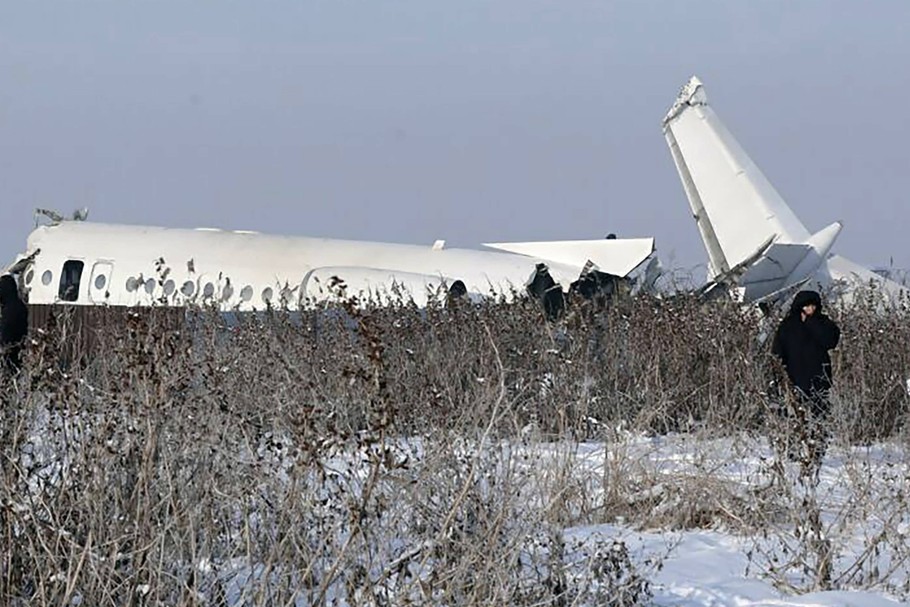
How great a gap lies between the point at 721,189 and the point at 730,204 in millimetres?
414

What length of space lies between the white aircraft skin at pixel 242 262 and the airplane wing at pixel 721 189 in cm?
191

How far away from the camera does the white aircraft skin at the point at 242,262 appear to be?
75.3 ft

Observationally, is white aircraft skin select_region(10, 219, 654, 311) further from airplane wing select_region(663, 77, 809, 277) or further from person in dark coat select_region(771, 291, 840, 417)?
person in dark coat select_region(771, 291, 840, 417)

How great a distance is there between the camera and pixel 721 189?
25.8 m

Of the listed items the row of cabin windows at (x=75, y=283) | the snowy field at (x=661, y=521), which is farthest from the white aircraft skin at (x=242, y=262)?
the snowy field at (x=661, y=521)

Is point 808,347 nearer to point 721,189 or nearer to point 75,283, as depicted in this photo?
point 721,189

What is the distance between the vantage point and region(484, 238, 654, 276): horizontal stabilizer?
78.3 feet

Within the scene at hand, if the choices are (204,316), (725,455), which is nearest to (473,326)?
(204,316)

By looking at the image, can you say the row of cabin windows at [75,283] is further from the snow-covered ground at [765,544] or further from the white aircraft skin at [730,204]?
the snow-covered ground at [765,544]

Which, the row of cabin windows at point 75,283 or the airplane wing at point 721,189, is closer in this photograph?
the row of cabin windows at point 75,283

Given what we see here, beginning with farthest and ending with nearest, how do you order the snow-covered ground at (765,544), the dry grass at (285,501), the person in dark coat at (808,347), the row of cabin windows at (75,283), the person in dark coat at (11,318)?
the row of cabin windows at (75,283), the person in dark coat at (11,318), the person in dark coat at (808,347), the snow-covered ground at (765,544), the dry grass at (285,501)

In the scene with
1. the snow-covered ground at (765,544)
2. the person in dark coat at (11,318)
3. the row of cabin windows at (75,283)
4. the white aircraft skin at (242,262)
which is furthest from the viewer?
the row of cabin windows at (75,283)

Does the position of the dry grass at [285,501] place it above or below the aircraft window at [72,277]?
below

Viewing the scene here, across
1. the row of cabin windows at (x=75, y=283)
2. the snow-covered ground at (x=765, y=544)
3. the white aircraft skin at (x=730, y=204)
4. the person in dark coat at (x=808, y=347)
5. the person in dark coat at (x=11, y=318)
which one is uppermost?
the white aircraft skin at (x=730, y=204)
